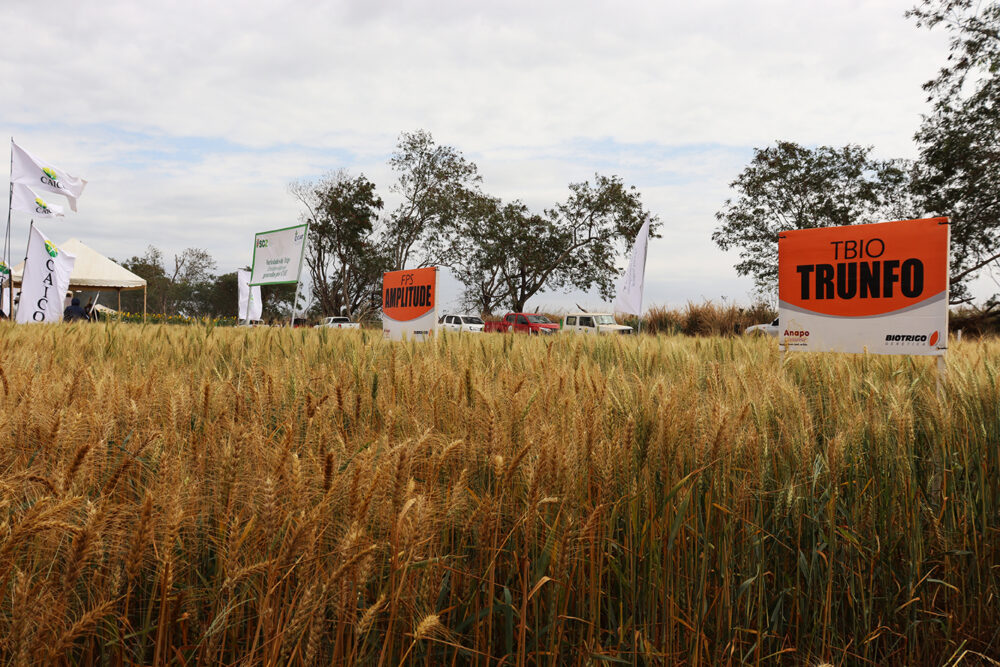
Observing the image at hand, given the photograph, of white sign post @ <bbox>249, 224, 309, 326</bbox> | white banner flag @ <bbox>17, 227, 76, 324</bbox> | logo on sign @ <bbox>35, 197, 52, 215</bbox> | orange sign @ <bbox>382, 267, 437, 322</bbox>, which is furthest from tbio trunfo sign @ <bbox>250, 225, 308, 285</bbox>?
logo on sign @ <bbox>35, 197, 52, 215</bbox>

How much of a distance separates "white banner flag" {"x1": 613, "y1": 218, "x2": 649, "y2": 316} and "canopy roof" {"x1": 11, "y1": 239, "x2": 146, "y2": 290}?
16.1 metres

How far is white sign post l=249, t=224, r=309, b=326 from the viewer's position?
11.6m

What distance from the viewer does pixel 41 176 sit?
1304cm

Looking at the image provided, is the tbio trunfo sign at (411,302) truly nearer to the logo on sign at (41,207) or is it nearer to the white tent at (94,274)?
the logo on sign at (41,207)

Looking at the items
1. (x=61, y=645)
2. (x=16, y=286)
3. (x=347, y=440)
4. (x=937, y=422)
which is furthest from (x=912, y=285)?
(x=16, y=286)

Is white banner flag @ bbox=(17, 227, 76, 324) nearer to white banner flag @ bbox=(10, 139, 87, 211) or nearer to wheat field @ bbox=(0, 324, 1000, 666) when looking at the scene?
white banner flag @ bbox=(10, 139, 87, 211)

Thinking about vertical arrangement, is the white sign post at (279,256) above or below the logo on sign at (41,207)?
below

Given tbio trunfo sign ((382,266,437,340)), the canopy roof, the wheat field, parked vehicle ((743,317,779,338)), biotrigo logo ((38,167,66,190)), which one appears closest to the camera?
the wheat field

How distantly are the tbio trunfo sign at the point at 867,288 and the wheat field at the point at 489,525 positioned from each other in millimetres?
1262

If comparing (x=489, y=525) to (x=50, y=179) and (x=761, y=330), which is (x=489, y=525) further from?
(x=761, y=330)

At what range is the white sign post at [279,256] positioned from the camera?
11.6m

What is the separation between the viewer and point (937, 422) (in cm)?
180

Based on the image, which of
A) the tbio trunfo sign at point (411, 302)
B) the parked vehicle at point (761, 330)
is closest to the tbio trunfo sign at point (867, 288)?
the parked vehicle at point (761, 330)

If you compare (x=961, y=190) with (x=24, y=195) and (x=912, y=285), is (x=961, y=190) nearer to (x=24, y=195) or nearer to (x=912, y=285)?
(x=912, y=285)
